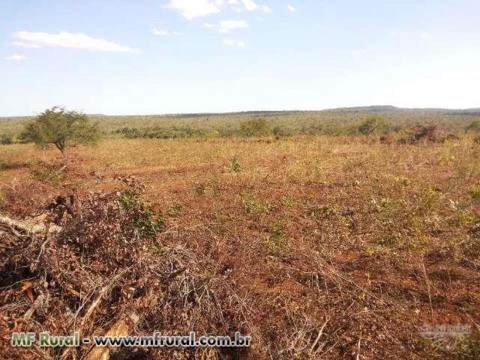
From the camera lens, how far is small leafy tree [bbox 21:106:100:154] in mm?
18328

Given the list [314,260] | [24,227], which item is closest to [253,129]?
[314,260]

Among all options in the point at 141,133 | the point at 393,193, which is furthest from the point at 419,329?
the point at 141,133

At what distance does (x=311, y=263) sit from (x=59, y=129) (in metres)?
16.2

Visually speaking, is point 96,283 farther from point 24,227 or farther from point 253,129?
point 253,129

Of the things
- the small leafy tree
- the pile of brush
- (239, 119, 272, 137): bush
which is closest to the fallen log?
the pile of brush

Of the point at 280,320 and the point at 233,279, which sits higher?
the point at 233,279

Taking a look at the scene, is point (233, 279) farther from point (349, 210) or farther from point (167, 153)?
point (167, 153)

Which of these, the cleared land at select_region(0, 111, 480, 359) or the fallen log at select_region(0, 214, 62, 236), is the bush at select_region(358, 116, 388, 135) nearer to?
the cleared land at select_region(0, 111, 480, 359)

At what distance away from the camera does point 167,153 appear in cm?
1988

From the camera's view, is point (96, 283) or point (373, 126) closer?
point (96, 283)

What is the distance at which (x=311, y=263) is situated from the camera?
547cm

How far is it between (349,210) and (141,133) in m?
35.2

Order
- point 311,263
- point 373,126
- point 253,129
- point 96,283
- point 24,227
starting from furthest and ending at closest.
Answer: point 373,126
point 253,129
point 311,263
point 24,227
point 96,283

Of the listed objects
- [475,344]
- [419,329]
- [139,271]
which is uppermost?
[139,271]
